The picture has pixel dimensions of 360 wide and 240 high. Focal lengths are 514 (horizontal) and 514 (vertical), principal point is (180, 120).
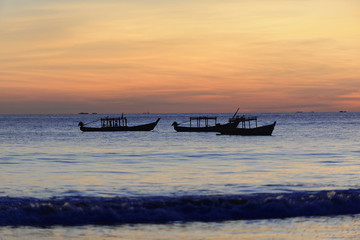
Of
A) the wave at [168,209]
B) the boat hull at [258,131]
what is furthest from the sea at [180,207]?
the boat hull at [258,131]

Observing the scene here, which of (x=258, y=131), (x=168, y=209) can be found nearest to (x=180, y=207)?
(x=168, y=209)

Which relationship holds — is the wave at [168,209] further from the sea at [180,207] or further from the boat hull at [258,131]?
the boat hull at [258,131]

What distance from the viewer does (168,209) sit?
16.6 meters

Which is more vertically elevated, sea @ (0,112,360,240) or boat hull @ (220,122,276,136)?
boat hull @ (220,122,276,136)

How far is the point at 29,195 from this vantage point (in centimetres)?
2145

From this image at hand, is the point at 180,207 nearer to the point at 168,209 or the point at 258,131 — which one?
the point at 168,209

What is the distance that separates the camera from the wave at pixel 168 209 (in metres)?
15.6

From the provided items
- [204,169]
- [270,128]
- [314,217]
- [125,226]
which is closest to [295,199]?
[314,217]

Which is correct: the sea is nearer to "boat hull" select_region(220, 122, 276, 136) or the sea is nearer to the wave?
the wave

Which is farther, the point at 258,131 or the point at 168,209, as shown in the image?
the point at 258,131

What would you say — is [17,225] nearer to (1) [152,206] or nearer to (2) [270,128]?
(1) [152,206]

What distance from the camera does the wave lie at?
15.6 metres

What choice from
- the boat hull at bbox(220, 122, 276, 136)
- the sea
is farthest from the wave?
the boat hull at bbox(220, 122, 276, 136)

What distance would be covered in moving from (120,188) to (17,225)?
9.19 metres
